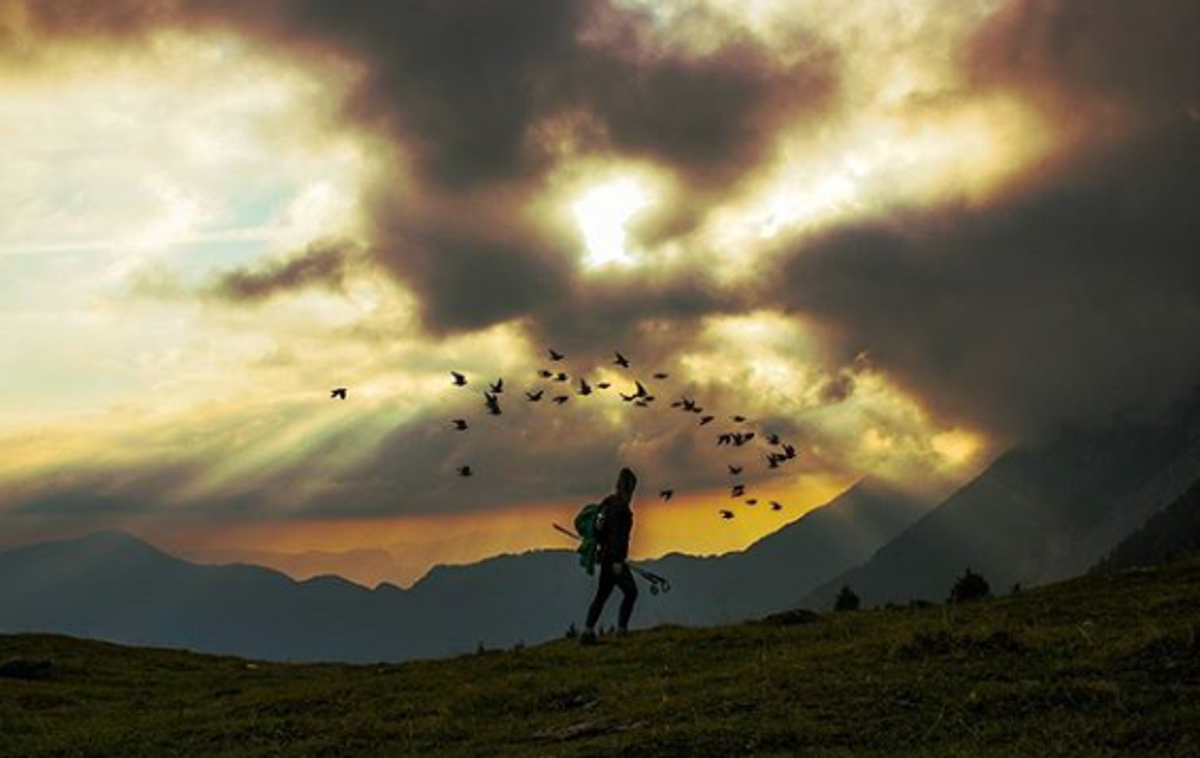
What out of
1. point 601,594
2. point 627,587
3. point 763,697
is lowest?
point 763,697

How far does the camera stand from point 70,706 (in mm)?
29891

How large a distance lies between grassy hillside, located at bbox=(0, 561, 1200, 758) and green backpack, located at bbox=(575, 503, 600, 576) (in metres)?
2.33

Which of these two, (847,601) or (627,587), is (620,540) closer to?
(627,587)

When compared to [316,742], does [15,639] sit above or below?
above

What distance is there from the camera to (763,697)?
19.0 meters

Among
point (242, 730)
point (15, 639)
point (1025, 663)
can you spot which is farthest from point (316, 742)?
point (15, 639)

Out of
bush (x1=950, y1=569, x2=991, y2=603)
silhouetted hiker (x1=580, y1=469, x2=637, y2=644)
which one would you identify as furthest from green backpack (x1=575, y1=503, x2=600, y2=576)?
bush (x1=950, y1=569, x2=991, y2=603)

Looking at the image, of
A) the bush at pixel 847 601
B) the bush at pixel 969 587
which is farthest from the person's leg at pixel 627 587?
the bush at pixel 847 601

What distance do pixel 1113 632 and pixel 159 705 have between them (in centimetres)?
2109

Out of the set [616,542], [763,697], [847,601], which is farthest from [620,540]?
[847,601]

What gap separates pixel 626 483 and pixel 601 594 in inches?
112

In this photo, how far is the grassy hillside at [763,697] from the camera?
16422mm

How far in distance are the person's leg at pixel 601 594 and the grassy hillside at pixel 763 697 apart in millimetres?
1129

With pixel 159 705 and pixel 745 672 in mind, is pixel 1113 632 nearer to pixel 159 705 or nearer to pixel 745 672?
pixel 745 672
